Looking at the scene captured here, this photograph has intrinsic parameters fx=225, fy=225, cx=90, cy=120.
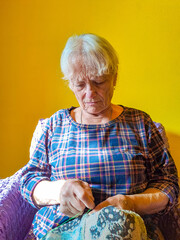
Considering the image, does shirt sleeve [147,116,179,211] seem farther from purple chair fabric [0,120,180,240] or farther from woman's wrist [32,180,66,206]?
woman's wrist [32,180,66,206]

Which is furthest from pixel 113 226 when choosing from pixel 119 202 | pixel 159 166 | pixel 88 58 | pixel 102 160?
pixel 88 58

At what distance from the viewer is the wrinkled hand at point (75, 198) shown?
2.34 ft

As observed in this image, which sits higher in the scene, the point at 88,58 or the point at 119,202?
the point at 88,58

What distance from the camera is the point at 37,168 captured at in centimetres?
94

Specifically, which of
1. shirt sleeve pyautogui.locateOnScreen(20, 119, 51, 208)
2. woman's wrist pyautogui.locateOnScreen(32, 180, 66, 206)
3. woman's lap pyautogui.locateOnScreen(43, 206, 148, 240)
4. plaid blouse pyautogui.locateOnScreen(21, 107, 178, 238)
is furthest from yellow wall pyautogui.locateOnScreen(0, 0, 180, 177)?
woman's lap pyautogui.locateOnScreen(43, 206, 148, 240)

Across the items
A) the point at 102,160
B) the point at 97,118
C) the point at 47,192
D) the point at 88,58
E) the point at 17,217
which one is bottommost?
the point at 17,217

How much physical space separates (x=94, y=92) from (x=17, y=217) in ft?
1.96

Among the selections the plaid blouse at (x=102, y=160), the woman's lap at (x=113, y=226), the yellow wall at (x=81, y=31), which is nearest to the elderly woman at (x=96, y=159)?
the plaid blouse at (x=102, y=160)

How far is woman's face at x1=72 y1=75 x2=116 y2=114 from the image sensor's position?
0.86m

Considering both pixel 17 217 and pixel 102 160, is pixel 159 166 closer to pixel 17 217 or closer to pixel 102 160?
pixel 102 160

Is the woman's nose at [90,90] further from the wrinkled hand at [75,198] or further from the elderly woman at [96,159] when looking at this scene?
the wrinkled hand at [75,198]

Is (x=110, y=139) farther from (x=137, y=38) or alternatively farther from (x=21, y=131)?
(x=21, y=131)

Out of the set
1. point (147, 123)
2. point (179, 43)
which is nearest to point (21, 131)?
point (147, 123)

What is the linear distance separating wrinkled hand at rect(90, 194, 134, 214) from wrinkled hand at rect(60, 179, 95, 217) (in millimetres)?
41
